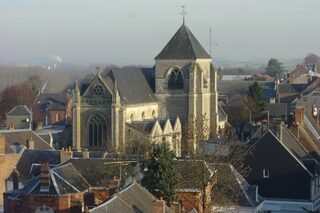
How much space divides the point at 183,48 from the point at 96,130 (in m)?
11.7

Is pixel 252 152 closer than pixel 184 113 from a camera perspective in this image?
Yes

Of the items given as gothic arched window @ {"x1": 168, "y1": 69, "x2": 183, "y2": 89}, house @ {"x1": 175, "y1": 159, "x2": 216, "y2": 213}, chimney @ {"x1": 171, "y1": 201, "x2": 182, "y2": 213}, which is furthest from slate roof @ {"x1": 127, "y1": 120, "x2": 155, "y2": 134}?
chimney @ {"x1": 171, "y1": 201, "x2": 182, "y2": 213}

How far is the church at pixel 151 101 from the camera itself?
6656cm

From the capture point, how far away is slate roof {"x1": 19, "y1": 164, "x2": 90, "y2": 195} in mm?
35094

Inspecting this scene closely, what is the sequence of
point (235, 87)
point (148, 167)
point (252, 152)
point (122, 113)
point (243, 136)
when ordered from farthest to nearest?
1. point (235, 87)
2. point (243, 136)
3. point (122, 113)
4. point (252, 152)
5. point (148, 167)

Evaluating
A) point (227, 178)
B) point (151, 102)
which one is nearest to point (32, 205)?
point (227, 178)

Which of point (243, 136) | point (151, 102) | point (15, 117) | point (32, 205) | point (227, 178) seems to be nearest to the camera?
point (32, 205)

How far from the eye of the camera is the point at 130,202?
31672mm

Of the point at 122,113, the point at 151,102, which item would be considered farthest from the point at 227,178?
the point at 151,102

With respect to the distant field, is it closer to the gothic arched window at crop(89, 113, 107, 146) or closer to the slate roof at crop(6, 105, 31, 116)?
the slate roof at crop(6, 105, 31, 116)

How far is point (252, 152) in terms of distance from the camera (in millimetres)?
45000

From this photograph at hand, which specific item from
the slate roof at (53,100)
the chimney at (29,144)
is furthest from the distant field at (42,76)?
the chimney at (29,144)

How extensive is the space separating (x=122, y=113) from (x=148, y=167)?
29477mm

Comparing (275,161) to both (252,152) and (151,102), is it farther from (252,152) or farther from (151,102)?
(151,102)
